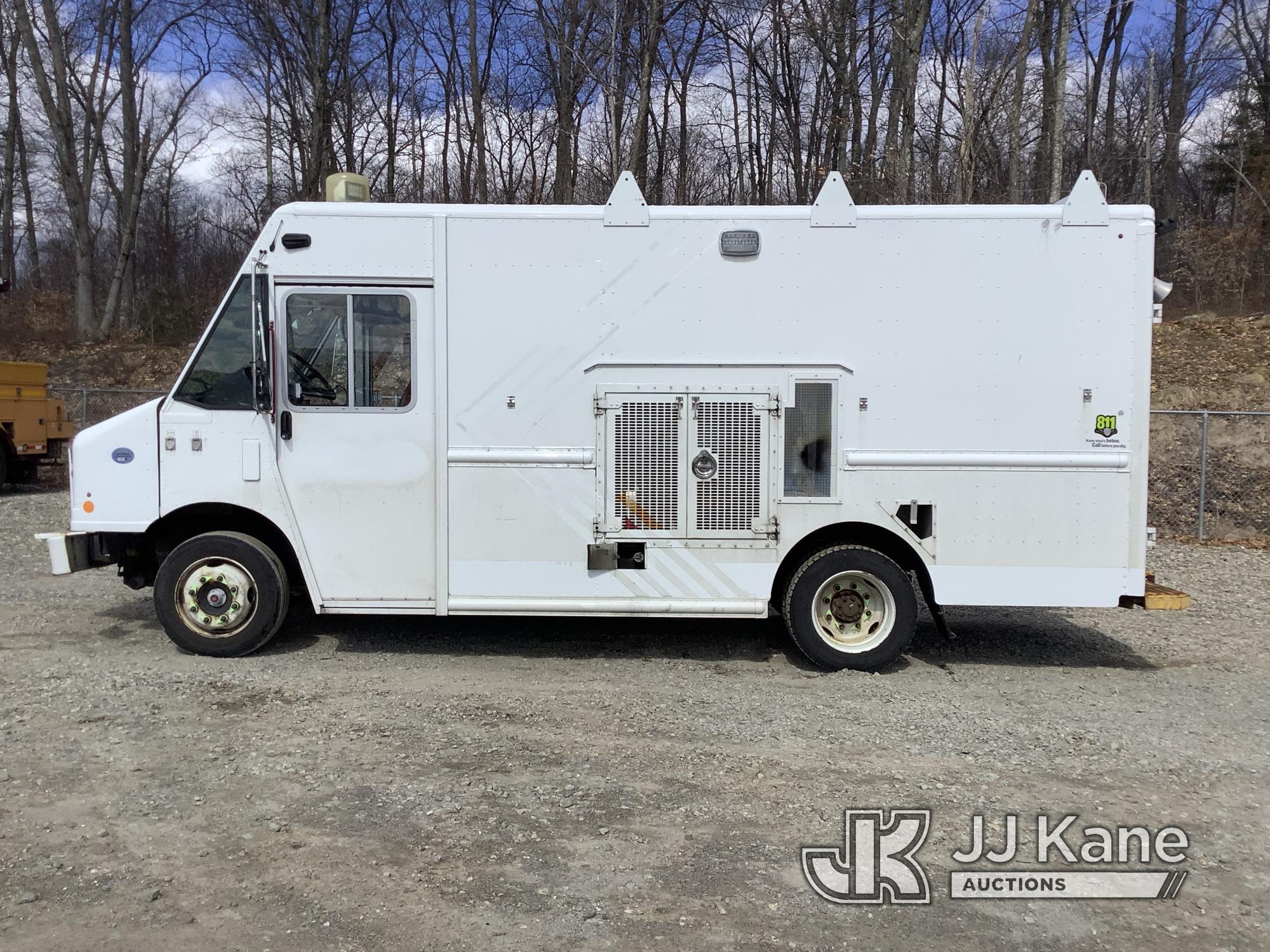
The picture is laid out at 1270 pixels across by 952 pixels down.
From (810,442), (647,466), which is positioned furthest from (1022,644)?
(647,466)

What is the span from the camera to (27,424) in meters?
15.3

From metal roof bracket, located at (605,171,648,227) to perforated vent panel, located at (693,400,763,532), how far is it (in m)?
1.23

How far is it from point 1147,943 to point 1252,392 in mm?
16037

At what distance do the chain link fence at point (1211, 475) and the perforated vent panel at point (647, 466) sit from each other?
9.12 meters

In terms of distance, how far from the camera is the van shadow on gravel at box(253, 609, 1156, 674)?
6828mm

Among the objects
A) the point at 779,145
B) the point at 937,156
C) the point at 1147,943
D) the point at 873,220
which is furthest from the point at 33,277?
the point at 1147,943

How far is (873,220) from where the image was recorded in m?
6.08

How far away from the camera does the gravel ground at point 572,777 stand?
3.36 meters

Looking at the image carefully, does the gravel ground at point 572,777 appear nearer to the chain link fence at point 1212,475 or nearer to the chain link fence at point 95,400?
the chain link fence at point 1212,475

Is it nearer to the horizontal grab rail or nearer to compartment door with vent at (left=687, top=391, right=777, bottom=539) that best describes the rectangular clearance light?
compartment door with vent at (left=687, top=391, right=777, bottom=539)

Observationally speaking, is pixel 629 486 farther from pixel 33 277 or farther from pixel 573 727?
pixel 33 277

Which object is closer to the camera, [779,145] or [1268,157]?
[779,145]

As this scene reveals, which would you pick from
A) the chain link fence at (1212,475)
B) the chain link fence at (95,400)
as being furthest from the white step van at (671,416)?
the chain link fence at (95,400)

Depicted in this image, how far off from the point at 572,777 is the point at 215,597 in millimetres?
3189
